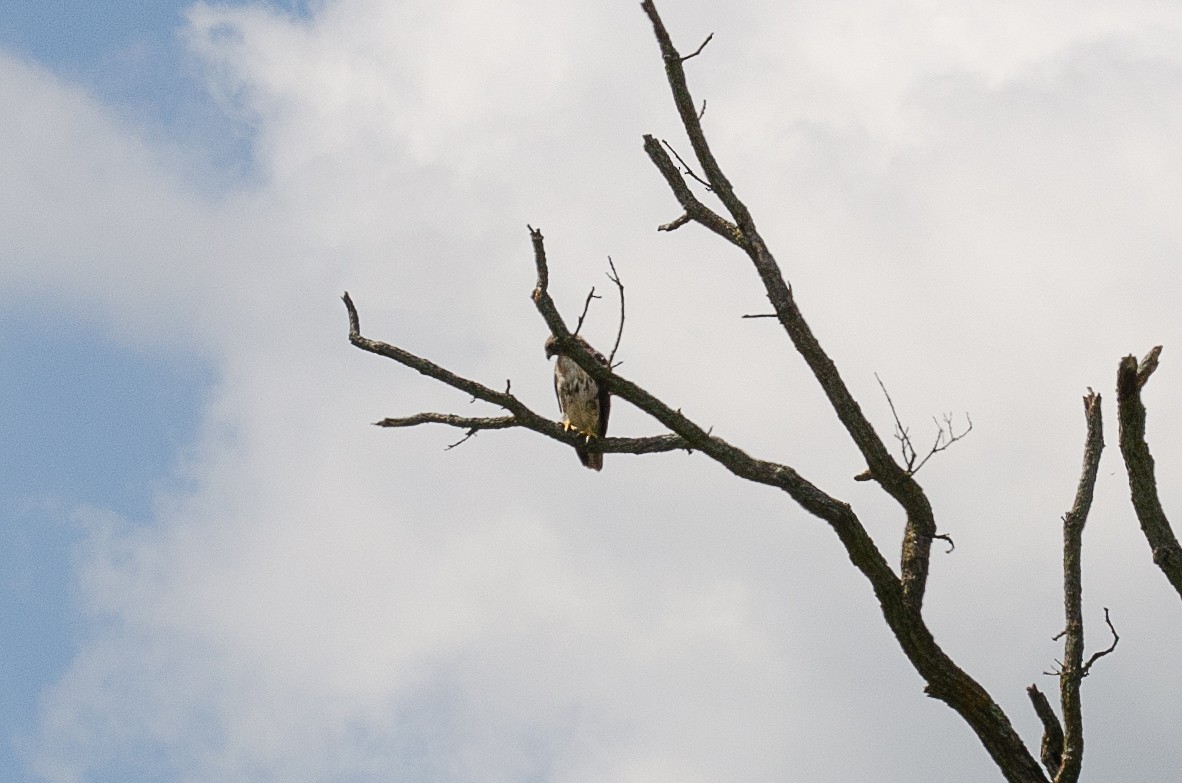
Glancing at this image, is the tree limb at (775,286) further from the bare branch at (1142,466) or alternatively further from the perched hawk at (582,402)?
the perched hawk at (582,402)

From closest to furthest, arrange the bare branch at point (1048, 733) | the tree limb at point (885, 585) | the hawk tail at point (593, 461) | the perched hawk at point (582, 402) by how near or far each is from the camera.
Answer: the tree limb at point (885, 585), the bare branch at point (1048, 733), the hawk tail at point (593, 461), the perched hawk at point (582, 402)

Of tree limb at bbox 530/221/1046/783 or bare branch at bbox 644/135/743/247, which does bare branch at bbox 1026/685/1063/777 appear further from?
bare branch at bbox 644/135/743/247

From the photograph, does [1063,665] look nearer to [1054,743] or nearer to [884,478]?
[1054,743]

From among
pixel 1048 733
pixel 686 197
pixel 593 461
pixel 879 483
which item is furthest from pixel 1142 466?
pixel 593 461

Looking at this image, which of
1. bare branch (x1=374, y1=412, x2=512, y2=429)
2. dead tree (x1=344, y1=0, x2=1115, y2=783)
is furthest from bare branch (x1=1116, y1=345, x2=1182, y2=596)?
bare branch (x1=374, y1=412, x2=512, y2=429)

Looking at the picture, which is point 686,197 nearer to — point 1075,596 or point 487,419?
point 487,419

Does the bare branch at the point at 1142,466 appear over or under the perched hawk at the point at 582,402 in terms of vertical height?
under

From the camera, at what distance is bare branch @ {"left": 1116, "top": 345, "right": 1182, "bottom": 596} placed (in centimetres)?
625

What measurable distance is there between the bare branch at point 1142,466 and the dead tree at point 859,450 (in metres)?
1.19

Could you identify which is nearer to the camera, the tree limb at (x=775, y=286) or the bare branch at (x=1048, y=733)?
the tree limb at (x=775, y=286)

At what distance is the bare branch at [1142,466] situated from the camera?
6.25 m

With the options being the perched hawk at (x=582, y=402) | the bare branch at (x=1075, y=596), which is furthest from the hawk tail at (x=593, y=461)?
the bare branch at (x=1075, y=596)

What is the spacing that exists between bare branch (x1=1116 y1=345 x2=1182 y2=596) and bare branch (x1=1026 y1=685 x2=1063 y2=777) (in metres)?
1.33

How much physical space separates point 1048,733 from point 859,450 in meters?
2.20
